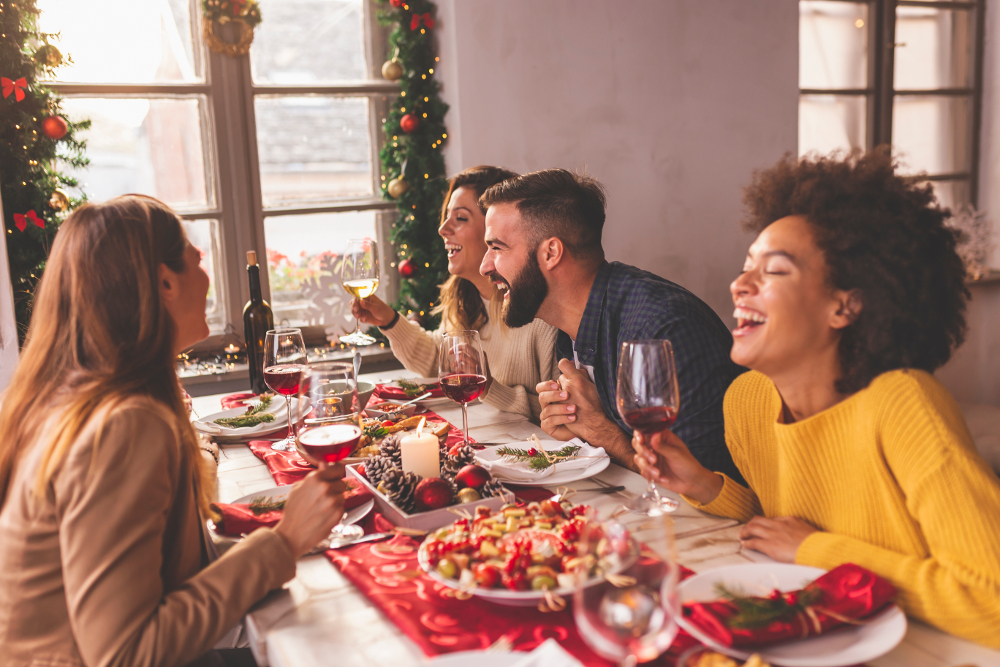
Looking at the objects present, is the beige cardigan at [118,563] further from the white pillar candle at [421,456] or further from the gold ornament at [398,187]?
the gold ornament at [398,187]

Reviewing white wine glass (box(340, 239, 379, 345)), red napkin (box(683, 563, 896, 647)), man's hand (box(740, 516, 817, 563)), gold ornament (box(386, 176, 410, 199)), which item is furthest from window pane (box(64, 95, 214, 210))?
red napkin (box(683, 563, 896, 647))

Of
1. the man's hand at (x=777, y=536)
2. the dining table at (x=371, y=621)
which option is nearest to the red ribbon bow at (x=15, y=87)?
the dining table at (x=371, y=621)

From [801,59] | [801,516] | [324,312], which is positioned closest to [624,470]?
[801,516]

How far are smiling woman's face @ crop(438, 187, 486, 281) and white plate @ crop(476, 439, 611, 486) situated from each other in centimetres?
115

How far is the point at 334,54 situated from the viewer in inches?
136

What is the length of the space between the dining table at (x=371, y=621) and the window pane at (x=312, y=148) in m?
Answer: 2.31

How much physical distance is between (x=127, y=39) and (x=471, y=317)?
1882 millimetres

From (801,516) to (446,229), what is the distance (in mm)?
1718

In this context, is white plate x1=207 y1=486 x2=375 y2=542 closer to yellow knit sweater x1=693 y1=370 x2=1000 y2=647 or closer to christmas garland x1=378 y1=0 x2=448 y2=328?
yellow knit sweater x1=693 y1=370 x2=1000 y2=647

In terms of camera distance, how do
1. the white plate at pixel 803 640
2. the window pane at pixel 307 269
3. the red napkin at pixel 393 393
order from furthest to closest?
the window pane at pixel 307 269 → the red napkin at pixel 393 393 → the white plate at pixel 803 640

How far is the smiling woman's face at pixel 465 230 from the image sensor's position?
8.58 ft

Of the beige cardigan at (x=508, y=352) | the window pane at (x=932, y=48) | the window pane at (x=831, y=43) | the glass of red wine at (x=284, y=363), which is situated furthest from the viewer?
the window pane at (x=932, y=48)

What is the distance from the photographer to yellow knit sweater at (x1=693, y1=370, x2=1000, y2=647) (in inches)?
34.6

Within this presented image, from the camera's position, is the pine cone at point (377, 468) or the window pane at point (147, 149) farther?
the window pane at point (147, 149)
